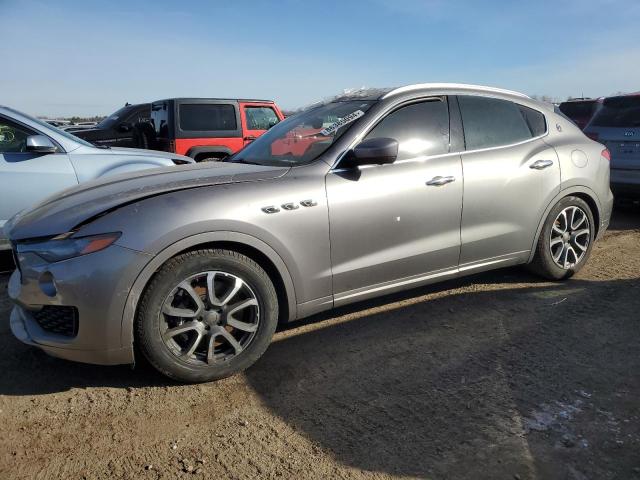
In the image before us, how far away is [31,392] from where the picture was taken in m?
2.86

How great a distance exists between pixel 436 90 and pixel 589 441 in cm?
258

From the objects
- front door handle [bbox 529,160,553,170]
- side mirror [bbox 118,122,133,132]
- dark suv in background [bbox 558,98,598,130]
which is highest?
side mirror [bbox 118,122,133,132]

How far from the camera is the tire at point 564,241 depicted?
424 centimetres

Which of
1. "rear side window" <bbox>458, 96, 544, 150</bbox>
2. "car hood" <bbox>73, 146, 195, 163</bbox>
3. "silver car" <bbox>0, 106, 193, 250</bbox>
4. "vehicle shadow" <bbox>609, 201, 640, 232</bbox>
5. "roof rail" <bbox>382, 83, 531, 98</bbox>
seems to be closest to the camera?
"roof rail" <bbox>382, 83, 531, 98</bbox>

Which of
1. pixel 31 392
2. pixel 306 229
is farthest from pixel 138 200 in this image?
pixel 31 392

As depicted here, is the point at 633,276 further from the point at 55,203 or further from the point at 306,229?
the point at 55,203

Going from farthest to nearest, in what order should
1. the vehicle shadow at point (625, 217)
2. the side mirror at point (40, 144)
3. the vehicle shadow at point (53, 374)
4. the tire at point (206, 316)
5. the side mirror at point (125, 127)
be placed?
the side mirror at point (125, 127)
the vehicle shadow at point (625, 217)
the side mirror at point (40, 144)
the vehicle shadow at point (53, 374)
the tire at point (206, 316)

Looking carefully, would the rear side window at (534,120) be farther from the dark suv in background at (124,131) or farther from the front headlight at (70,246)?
the dark suv in background at (124,131)

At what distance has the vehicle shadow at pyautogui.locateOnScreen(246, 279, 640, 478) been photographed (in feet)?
7.59

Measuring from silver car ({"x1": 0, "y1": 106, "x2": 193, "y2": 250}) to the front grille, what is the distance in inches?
91.7

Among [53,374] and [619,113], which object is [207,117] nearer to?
[619,113]

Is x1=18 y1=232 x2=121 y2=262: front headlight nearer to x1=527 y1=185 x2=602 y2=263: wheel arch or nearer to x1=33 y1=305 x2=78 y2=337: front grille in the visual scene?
x1=33 y1=305 x2=78 y2=337: front grille

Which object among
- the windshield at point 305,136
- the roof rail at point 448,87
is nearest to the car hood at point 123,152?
the windshield at point 305,136

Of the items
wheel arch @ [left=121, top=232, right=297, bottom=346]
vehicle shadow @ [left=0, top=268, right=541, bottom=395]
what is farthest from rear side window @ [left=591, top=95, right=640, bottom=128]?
vehicle shadow @ [left=0, top=268, right=541, bottom=395]
